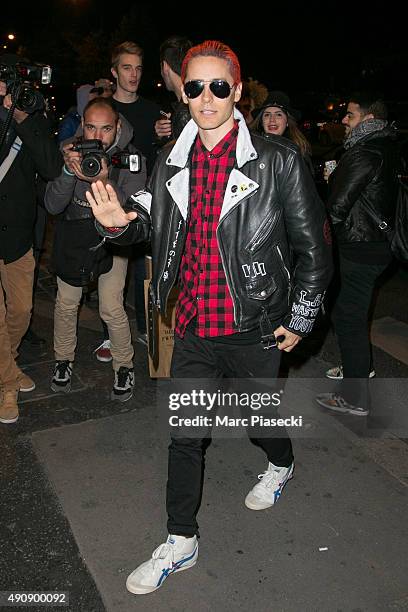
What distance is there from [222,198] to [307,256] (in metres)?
0.47

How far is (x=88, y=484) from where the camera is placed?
3.61 metres

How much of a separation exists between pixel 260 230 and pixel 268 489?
1.52 m

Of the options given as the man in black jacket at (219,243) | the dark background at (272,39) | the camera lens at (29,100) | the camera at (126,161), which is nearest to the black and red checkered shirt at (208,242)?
the man in black jacket at (219,243)

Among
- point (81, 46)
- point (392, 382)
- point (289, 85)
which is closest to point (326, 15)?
point (289, 85)

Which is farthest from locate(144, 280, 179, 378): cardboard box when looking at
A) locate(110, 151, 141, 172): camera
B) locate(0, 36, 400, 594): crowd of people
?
locate(110, 151, 141, 172): camera

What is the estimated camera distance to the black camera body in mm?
3680

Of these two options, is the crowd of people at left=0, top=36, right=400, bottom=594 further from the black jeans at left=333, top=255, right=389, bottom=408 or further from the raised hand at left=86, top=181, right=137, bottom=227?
the black jeans at left=333, top=255, right=389, bottom=408

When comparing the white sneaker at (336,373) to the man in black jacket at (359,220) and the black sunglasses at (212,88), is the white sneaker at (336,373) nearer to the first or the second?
the man in black jacket at (359,220)

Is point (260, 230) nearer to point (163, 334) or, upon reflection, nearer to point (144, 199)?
point (144, 199)

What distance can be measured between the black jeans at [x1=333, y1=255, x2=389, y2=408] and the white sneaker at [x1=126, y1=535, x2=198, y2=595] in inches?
73.7

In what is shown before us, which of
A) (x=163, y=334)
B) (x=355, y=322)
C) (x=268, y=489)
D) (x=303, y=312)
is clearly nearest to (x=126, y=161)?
(x=163, y=334)

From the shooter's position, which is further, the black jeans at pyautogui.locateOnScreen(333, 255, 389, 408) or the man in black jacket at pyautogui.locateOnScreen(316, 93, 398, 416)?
the black jeans at pyautogui.locateOnScreen(333, 255, 389, 408)

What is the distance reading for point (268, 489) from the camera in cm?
345

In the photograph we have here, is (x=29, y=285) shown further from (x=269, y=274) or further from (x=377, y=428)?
(x=377, y=428)
